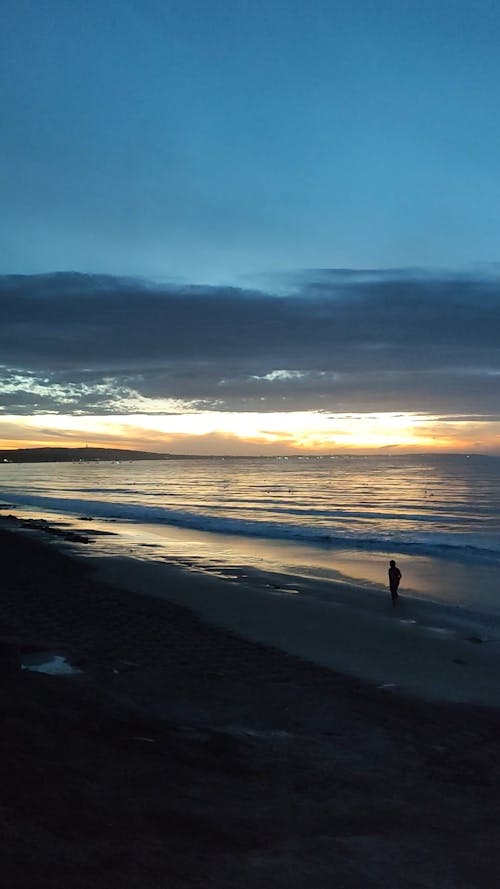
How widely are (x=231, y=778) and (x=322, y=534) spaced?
3300cm

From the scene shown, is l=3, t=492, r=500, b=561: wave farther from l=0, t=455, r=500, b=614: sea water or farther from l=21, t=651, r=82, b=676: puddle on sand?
l=21, t=651, r=82, b=676: puddle on sand

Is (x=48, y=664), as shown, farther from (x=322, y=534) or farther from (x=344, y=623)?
(x=322, y=534)

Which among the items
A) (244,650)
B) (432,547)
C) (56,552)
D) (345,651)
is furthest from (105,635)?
(432,547)

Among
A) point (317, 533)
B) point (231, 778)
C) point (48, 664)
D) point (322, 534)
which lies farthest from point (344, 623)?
point (317, 533)

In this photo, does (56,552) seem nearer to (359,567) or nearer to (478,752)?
(359,567)

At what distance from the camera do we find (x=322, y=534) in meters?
40.3

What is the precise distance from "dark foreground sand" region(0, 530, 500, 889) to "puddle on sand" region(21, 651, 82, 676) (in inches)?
10.4

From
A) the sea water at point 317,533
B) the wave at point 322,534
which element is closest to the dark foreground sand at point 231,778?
the sea water at point 317,533

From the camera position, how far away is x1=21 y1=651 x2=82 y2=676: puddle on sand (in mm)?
11180

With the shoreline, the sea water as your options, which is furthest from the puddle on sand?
the sea water

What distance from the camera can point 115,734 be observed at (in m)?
8.23

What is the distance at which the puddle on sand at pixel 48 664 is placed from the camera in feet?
36.7

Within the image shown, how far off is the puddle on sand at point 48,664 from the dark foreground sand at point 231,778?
0.26 m

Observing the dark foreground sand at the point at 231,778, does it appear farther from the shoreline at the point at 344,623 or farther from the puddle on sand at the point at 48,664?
the shoreline at the point at 344,623
